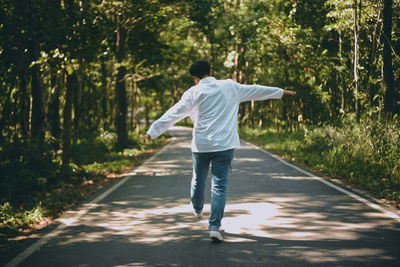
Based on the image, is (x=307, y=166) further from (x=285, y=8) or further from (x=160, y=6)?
(x=285, y=8)

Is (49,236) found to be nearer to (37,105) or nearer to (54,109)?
(37,105)

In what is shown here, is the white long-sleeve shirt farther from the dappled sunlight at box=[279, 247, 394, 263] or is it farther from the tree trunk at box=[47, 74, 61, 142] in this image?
the tree trunk at box=[47, 74, 61, 142]

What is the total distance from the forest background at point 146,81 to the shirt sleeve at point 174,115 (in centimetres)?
277

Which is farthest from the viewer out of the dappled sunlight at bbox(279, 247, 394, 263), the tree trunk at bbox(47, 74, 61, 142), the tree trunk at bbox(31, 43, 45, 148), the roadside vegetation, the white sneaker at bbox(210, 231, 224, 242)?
the tree trunk at bbox(47, 74, 61, 142)

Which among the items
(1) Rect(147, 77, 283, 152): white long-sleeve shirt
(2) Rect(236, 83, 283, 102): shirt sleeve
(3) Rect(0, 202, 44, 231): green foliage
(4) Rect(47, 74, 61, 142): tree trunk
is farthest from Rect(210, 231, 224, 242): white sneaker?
(4) Rect(47, 74, 61, 142): tree trunk

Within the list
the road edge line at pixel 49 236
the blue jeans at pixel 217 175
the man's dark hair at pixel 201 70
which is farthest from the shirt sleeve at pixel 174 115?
the road edge line at pixel 49 236

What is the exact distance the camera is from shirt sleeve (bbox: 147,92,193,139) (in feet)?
17.2

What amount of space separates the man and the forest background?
10.1 feet

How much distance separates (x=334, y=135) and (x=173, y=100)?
48.8 m

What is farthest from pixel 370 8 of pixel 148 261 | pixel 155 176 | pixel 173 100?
pixel 173 100

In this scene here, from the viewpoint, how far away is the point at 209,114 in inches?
206

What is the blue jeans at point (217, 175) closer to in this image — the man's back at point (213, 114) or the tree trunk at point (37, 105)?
the man's back at point (213, 114)

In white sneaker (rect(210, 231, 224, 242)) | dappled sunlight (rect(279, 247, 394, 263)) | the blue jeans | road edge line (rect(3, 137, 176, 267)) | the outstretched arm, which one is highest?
the outstretched arm

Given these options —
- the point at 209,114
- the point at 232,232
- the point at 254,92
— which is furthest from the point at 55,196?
the point at 254,92
